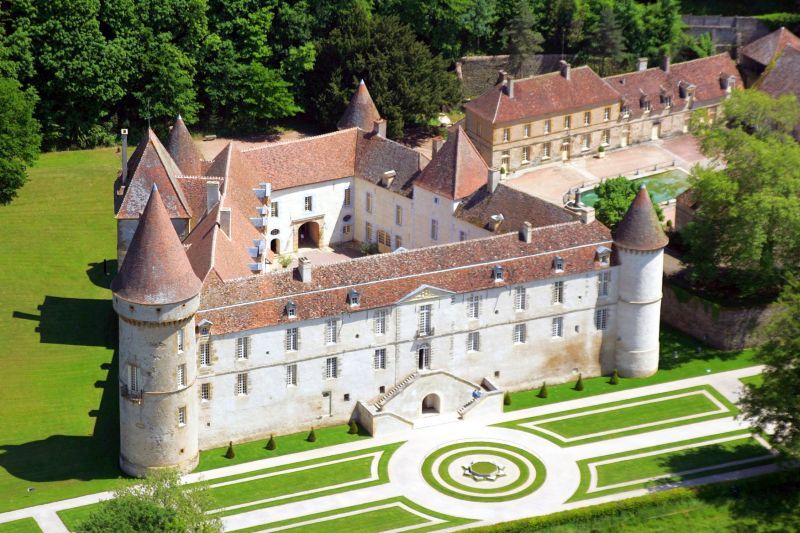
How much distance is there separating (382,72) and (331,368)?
48.0m

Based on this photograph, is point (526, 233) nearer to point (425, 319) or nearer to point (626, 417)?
point (425, 319)

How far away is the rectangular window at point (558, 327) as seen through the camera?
393ft

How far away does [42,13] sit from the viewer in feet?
493

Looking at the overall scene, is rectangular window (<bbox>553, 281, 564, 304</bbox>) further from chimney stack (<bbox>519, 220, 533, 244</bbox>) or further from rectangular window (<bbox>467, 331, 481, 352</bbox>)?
rectangular window (<bbox>467, 331, 481, 352</bbox>)

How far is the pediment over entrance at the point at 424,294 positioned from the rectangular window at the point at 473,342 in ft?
13.1

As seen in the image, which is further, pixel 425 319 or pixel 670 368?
pixel 670 368

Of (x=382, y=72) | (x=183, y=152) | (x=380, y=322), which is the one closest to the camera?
(x=380, y=322)

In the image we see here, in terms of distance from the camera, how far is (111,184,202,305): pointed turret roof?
341ft

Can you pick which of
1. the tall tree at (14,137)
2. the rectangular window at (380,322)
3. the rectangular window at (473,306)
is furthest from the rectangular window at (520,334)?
the tall tree at (14,137)

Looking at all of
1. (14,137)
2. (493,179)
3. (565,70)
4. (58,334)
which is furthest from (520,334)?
(14,137)

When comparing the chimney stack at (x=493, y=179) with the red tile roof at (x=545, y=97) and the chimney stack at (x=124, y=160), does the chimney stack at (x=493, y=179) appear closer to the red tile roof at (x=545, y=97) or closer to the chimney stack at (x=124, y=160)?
the red tile roof at (x=545, y=97)

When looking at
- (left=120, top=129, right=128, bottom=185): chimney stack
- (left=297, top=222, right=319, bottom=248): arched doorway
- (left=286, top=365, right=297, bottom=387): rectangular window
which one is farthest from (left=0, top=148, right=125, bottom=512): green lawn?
(left=297, top=222, right=319, bottom=248): arched doorway

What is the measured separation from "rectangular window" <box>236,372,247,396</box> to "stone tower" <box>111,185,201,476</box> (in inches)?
122

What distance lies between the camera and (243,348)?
10944cm
